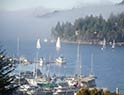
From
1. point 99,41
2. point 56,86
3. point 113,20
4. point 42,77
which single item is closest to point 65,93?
point 56,86

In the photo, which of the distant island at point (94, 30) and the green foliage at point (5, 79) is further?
the distant island at point (94, 30)

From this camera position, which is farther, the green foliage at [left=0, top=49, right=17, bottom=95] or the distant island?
the distant island

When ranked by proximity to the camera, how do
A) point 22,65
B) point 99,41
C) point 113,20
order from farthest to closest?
point 113,20
point 99,41
point 22,65

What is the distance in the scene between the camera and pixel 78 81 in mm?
12219

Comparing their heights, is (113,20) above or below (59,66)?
above

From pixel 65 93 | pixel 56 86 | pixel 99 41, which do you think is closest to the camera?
pixel 65 93

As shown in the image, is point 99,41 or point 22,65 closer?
Result: point 22,65

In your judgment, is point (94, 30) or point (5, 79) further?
point (94, 30)

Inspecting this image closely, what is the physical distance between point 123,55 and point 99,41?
6273 millimetres

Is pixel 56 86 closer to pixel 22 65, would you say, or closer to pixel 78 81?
pixel 78 81

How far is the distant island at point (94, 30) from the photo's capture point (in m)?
30.6

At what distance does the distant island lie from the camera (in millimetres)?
30609

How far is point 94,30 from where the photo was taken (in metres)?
30.8

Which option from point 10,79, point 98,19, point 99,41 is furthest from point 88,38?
point 10,79
